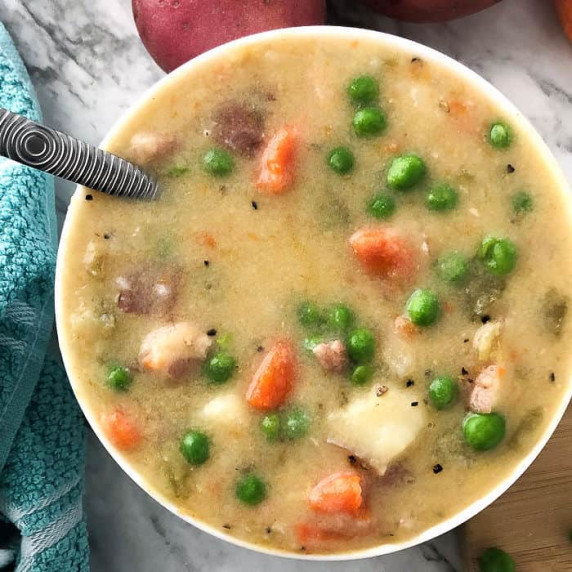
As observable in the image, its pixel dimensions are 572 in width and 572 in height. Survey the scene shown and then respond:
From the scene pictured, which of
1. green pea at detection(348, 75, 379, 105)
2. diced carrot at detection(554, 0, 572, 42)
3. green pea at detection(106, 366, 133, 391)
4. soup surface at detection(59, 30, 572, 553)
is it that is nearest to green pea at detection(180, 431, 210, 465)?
soup surface at detection(59, 30, 572, 553)

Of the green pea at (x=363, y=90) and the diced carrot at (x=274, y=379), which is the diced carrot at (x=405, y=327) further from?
the green pea at (x=363, y=90)

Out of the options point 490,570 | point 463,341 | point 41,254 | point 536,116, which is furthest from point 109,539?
point 536,116

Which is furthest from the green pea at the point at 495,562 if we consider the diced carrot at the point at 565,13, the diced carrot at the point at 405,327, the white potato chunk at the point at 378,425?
the diced carrot at the point at 565,13

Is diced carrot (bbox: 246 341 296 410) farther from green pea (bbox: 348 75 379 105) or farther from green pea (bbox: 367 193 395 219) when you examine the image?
green pea (bbox: 348 75 379 105)

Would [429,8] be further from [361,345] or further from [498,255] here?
[361,345]

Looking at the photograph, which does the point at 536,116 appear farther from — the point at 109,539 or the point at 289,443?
the point at 109,539
